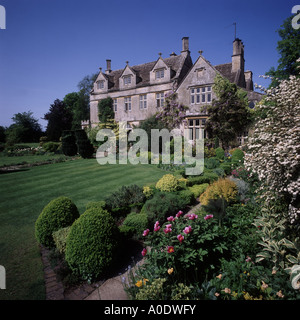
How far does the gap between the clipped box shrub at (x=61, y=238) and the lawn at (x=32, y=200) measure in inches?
21.0

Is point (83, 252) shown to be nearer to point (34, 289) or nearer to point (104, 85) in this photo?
point (34, 289)

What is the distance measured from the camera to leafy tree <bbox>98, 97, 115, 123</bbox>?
28.2m

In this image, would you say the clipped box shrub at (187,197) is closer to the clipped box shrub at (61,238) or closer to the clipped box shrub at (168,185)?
the clipped box shrub at (168,185)

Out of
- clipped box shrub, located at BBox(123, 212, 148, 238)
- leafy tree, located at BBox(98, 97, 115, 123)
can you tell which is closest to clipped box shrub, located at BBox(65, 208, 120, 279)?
clipped box shrub, located at BBox(123, 212, 148, 238)

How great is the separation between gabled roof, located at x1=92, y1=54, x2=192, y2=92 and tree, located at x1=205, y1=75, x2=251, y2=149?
5.46 meters

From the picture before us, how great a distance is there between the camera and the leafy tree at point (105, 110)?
28.2 meters

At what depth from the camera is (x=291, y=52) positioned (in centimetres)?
1802

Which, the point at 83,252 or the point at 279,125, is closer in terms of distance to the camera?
the point at 279,125

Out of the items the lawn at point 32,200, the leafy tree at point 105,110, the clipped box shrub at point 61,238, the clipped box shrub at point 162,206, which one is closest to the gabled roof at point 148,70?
the leafy tree at point 105,110

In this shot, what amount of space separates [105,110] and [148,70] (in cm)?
788

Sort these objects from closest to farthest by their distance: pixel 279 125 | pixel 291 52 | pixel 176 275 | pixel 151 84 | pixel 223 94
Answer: pixel 279 125 → pixel 176 275 → pixel 291 52 → pixel 223 94 → pixel 151 84

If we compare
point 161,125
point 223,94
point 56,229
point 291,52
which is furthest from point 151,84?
point 56,229
